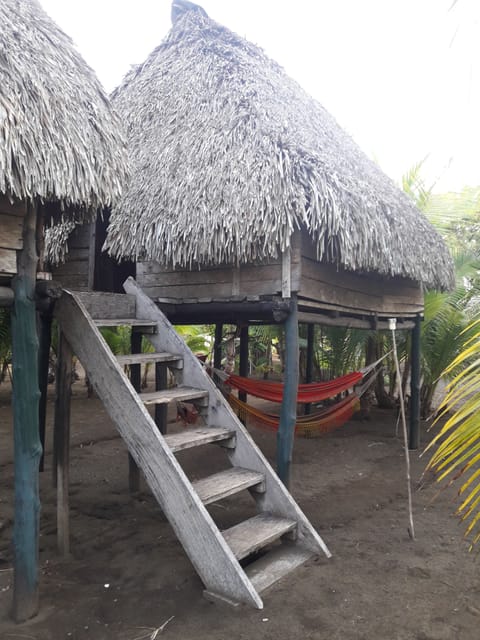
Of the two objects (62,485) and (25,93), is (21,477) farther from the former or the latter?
(25,93)

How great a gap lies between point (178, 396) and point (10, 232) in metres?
1.25

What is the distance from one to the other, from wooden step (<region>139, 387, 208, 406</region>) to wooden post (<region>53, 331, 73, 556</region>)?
2.27 ft

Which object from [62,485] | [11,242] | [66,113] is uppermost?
[66,113]

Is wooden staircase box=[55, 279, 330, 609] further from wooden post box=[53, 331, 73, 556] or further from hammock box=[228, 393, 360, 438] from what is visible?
hammock box=[228, 393, 360, 438]

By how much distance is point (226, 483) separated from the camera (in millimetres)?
2773

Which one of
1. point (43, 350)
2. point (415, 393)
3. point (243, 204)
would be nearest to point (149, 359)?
point (243, 204)

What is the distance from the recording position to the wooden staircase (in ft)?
7.93

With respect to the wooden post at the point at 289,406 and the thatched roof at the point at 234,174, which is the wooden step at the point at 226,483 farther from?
the thatched roof at the point at 234,174

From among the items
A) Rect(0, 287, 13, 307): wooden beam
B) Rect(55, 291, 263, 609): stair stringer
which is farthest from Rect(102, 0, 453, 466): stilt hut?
Rect(0, 287, 13, 307): wooden beam

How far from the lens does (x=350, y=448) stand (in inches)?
236

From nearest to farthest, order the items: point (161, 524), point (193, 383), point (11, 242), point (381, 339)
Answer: point (11, 242)
point (193, 383)
point (161, 524)
point (381, 339)

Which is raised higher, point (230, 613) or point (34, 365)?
point (34, 365)

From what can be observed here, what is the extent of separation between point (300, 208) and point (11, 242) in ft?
5.99

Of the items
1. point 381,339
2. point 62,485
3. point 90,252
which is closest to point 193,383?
point 62,485
